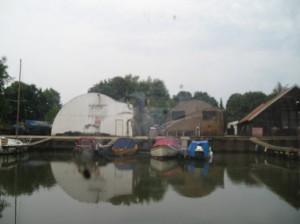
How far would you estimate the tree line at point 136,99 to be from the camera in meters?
43.0

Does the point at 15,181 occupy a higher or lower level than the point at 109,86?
lower

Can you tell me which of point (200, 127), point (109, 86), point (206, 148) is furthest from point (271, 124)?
point (109, 86)

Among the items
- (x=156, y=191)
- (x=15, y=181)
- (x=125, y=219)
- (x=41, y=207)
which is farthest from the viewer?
(x=15, y=181)

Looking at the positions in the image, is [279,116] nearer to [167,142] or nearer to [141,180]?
[167,142]

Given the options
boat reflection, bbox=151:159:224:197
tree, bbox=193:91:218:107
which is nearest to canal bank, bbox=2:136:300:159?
boat reflection, bbox=151:159:224:197

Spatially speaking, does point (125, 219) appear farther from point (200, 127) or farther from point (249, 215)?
point (200, 127)

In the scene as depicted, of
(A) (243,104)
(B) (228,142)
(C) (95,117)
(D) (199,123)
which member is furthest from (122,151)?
(A) (243,104)

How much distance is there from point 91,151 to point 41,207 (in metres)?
15.9

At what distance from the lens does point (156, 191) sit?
40.4 feet

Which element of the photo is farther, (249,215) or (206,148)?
(206,148)

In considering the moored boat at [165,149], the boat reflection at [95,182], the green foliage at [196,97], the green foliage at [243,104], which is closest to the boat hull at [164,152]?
the moored boat at [165,149]

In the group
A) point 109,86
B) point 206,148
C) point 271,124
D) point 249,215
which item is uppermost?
point 109,86

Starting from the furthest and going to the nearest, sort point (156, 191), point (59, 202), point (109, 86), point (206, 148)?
point (109, 86) < point (206, 148) < point (156, 191) < point (59, 202)

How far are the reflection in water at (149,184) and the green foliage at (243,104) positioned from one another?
1647 inches
